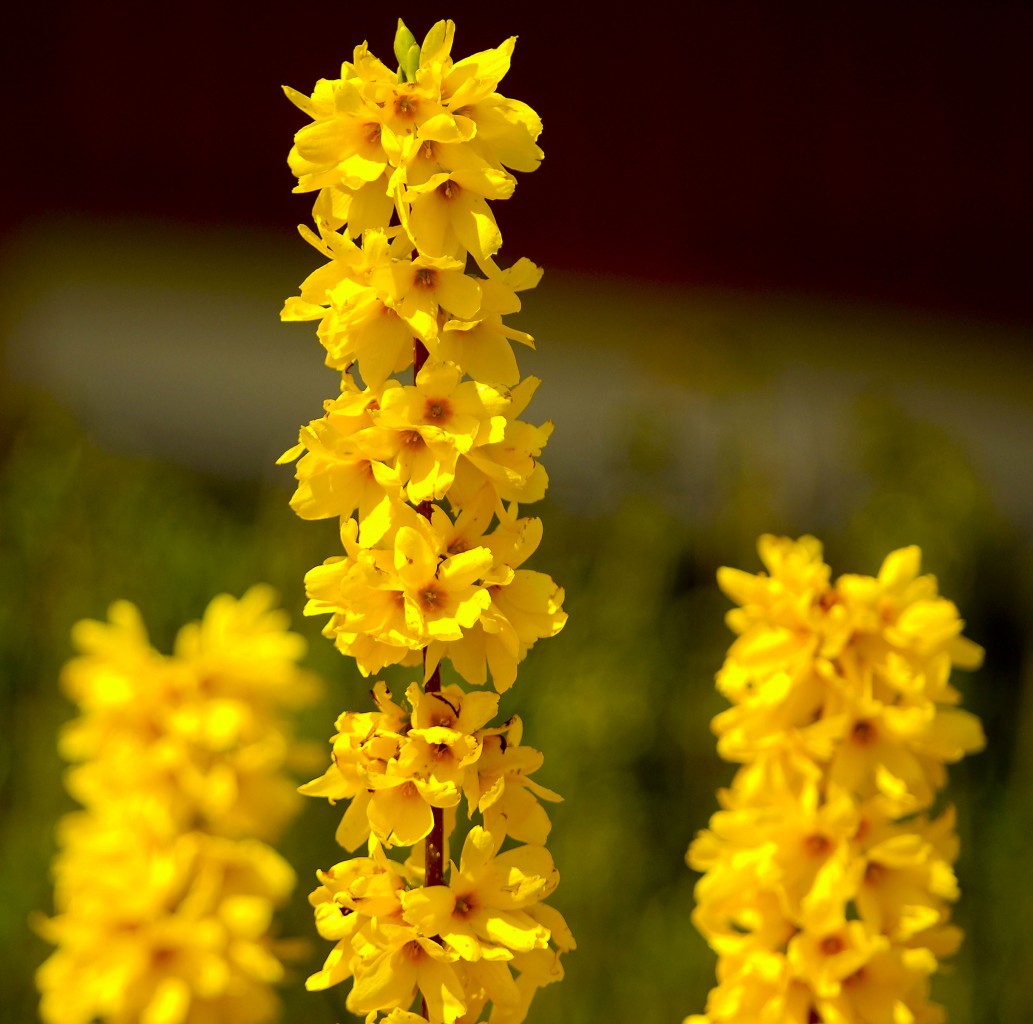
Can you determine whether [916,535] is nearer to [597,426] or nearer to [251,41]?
[597,426]

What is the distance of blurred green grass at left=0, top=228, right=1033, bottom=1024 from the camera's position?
298cm

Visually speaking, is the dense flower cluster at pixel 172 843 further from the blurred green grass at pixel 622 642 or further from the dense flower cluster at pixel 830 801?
the blurred green grass at pixel 622 642

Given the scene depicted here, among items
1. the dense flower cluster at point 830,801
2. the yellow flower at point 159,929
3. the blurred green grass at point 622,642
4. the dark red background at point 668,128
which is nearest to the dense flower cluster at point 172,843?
the yellow flower at point 159,929

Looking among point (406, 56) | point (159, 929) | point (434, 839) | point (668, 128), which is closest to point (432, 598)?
point (434, 839)

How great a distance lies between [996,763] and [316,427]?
10.5ft

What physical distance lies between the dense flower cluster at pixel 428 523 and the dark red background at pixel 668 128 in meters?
5.45

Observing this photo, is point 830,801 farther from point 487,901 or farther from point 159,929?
point 159,929

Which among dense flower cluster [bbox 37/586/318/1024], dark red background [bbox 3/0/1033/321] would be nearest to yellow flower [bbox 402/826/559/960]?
dense flower cluster [bbox 37/586/318/1024]

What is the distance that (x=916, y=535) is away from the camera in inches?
107

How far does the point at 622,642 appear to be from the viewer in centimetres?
342

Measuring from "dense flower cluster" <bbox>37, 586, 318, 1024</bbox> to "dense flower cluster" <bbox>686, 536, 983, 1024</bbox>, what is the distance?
2.47ft

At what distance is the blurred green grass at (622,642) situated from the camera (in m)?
2.98

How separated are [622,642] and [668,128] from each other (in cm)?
392

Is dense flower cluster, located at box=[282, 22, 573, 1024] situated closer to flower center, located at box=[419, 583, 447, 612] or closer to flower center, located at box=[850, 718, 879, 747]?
flower center, located at box=[419, 583, 447, 612]
